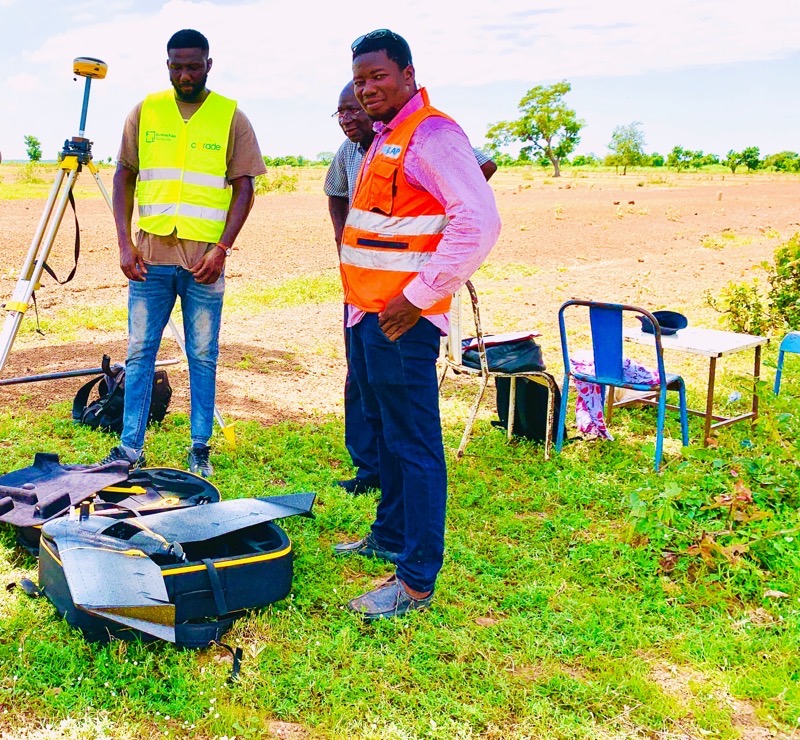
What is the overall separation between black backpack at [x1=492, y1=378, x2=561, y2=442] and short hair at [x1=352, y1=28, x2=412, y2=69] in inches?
109

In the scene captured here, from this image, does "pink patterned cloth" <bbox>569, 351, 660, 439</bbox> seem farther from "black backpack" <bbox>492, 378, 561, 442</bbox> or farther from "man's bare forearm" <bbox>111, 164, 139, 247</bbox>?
"man's bare forearm" <bbox>111, 164, 139, 247</bbox>

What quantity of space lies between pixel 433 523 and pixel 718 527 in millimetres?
1508

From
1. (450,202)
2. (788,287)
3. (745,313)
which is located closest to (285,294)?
(745,313)

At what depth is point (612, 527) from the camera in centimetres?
418

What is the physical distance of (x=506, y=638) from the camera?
10.2 feet

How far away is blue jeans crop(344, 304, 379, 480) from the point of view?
4.42 meters

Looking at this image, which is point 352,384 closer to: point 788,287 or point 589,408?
point 589,408

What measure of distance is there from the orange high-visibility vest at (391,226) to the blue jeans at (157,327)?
1.67m

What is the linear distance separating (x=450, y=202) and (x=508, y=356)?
100 inches

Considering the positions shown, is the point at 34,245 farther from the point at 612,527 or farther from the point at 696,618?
the point at 696,618

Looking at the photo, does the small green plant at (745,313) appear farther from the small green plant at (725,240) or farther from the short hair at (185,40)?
the small green plant at (725,240)

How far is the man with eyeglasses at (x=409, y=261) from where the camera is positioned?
9.01ft

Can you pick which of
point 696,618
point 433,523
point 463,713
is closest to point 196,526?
→ point 433,523

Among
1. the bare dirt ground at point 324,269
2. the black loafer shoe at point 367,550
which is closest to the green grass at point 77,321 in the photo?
the bare dirt ground at point 324,269
